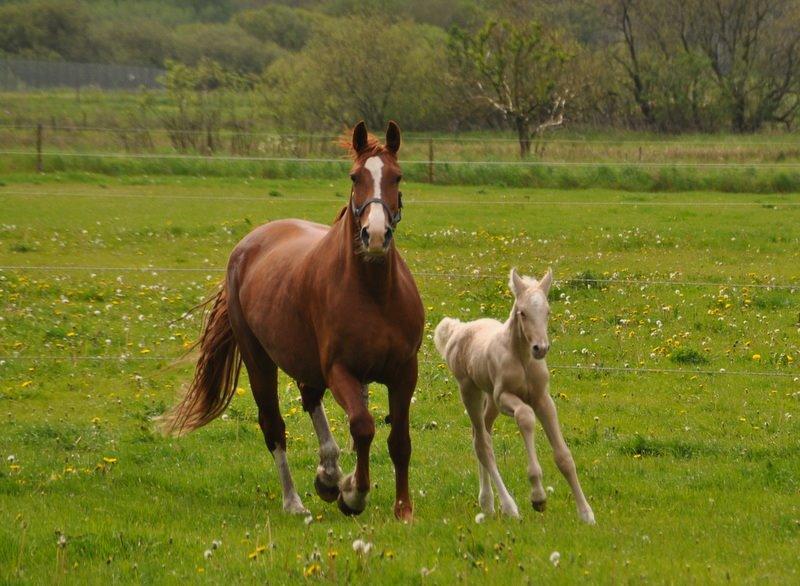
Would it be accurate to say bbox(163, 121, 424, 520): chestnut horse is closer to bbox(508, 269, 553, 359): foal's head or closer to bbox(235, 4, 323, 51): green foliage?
bbox(508, 269, 553, 359): foal's head

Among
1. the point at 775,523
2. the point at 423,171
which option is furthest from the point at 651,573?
the point at 423,171

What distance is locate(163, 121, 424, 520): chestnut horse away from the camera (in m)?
7.28

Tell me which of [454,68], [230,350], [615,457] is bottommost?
[615,457]

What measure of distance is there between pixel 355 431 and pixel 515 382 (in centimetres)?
114

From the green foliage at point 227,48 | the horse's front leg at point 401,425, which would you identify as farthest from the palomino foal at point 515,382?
the green foliage at point 227,48

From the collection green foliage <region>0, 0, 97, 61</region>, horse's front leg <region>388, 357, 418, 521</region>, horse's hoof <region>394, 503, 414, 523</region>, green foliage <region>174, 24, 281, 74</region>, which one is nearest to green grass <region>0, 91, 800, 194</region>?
horse's front leg <region>388, 357, 418, 521</region>

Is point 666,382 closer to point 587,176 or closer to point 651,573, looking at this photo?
point 651,573

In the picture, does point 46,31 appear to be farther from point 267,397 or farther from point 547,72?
point 267,397

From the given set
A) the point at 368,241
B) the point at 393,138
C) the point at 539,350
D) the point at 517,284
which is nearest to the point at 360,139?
the point at 393,138

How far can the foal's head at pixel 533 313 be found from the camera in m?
7.15

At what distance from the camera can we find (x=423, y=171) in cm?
3159

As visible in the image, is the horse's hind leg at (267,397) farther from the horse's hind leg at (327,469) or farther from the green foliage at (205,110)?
the green foliage at (205,110)

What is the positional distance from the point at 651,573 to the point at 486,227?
17.5 meters

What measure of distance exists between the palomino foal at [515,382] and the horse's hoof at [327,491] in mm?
992
